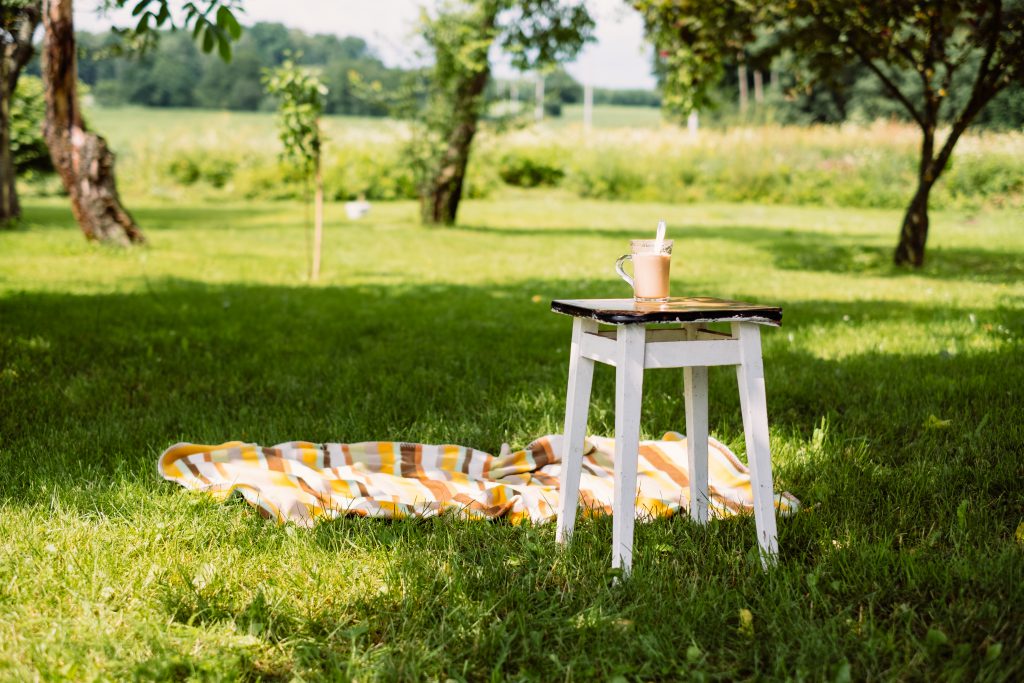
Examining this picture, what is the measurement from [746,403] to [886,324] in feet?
14.3

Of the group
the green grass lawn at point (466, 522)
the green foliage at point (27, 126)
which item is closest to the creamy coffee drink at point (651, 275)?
the green grass lawn at point (466, 522)

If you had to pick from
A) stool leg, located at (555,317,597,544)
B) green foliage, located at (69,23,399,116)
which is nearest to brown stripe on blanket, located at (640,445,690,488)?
stool leg, located at (555,317,597,544)

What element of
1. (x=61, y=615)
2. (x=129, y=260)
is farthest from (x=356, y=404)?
(x=129, y=260)

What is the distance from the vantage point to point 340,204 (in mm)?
22328

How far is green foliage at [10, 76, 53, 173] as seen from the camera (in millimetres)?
21875

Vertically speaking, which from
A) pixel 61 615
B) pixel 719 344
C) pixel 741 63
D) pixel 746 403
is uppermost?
pixel 741 63

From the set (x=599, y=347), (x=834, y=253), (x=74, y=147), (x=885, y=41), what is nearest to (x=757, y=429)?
(x=599, y=347)

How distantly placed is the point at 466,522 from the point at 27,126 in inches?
921

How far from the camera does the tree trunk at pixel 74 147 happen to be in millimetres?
9938

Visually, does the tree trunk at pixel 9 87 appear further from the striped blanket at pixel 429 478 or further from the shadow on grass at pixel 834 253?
the striped blanket at pixel 429 478

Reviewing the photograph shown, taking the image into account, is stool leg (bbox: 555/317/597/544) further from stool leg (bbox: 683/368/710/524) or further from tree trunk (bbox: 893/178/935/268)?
tree trunk (bbox: 893/178/935/268)

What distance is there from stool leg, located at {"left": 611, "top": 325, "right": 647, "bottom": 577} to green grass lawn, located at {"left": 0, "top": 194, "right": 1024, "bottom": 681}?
0.10m

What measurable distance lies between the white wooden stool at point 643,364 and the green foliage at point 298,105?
687 cm

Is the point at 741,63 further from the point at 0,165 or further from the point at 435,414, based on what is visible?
the point at 0,165
